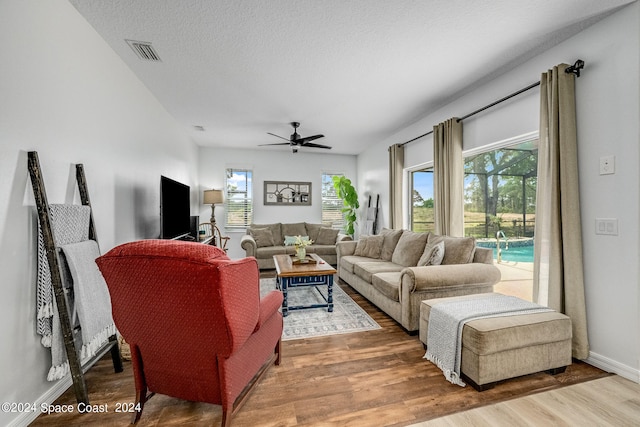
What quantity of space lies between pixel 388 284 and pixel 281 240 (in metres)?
3.62

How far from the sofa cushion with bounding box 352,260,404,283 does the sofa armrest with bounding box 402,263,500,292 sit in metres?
0.77

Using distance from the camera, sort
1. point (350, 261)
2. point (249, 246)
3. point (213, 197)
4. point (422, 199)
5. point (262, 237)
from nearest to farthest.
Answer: point (350, 261), point (422, 199), point (249, 246), point (213, 197), point (262, 237)

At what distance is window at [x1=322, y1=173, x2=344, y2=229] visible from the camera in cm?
707

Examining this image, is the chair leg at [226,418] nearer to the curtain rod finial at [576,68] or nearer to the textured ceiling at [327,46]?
the textured ceiling at [327,46]

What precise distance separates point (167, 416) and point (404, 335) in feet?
6.72

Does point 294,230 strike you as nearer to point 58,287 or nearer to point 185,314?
point 58,287

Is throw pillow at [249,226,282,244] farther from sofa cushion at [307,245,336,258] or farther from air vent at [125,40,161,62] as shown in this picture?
air vent at [125,40,161,62]

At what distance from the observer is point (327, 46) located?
2494mm

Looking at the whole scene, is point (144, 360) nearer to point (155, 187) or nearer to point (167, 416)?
point (167, 416)

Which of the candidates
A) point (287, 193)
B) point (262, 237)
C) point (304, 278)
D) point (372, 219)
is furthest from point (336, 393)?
point (287, 193)

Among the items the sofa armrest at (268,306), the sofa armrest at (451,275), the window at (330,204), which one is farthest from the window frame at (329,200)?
the sofa armrest at (268,306)

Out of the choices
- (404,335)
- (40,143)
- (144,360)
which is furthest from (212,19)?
(404,335)

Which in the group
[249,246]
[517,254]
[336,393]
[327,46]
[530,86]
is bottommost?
[336,393]

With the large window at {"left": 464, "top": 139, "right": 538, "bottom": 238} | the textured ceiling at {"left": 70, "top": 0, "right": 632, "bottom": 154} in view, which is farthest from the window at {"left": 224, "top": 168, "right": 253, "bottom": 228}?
the large window at {"left": 464, "top": 139, "right": 538, "bottom": 238}
